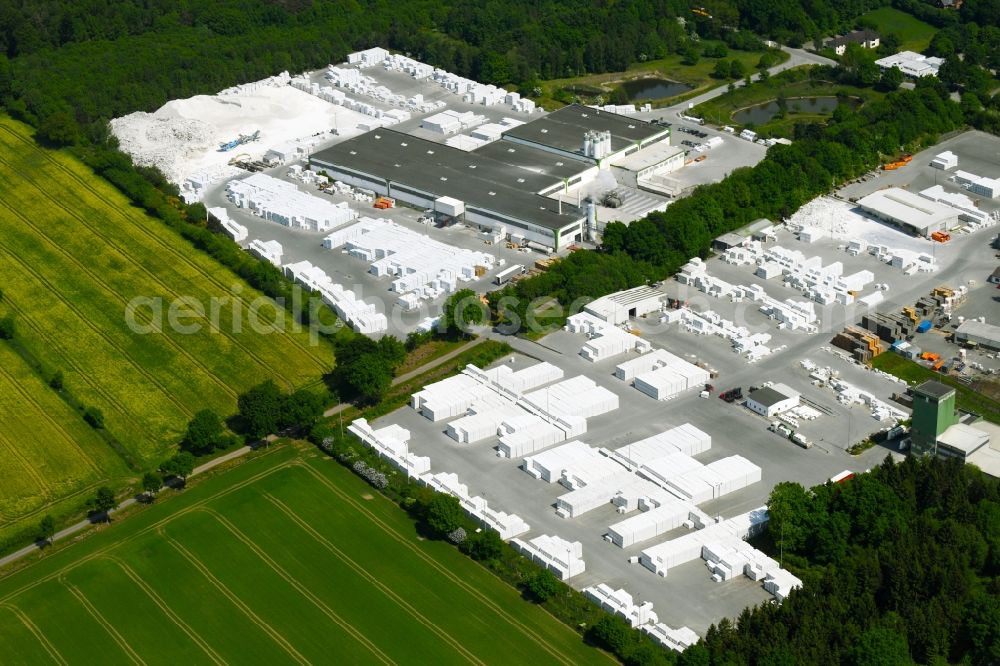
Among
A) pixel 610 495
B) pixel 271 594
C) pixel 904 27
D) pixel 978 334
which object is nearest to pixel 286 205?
pixel 610 495

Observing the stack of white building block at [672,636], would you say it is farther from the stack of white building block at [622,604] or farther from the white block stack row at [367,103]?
the white block stack row at [367,103]

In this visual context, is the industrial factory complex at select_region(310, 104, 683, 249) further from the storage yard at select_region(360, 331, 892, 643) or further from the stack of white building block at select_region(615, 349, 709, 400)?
the storage yard at select_region(360, 331, 892, 643)

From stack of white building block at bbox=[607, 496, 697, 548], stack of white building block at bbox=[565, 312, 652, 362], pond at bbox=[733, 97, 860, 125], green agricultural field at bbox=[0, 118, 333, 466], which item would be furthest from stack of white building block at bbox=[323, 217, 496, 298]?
pond at bbox=[733, 97, 860, 125]

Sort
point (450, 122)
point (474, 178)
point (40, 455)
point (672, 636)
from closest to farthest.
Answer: point (672, 636) < point (40, 455) < point (474, 178) < point (450, 122)

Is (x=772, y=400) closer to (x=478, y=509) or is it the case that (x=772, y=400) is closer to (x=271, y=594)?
(x=478, y=509)

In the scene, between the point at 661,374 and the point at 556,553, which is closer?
the point at 556,553
